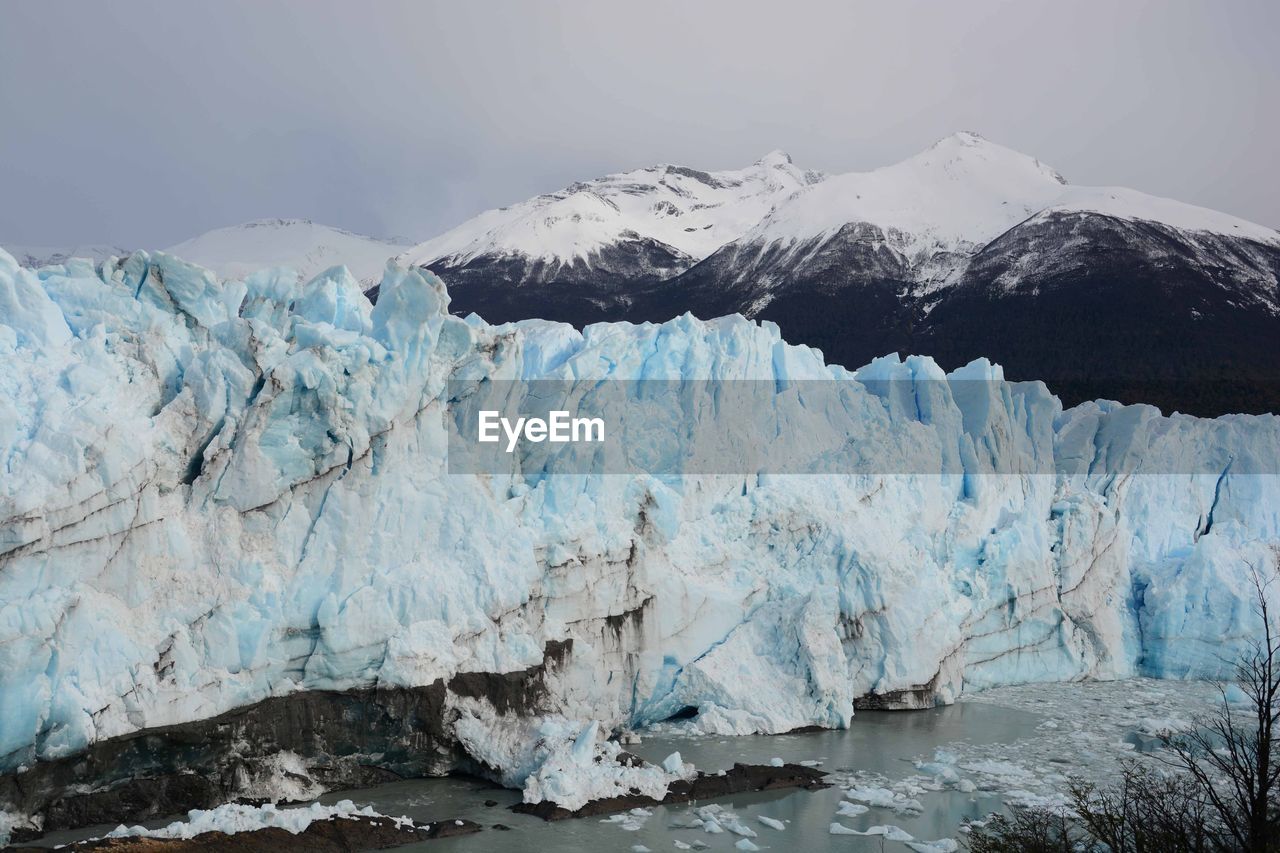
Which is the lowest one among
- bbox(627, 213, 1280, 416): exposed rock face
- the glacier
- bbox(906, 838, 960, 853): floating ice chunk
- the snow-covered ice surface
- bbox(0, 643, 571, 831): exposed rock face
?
bbox(906, 838, 960, 853): floating ice chunk

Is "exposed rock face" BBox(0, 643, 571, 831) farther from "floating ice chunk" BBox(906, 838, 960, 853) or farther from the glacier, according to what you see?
"floating ice chunk" BBox(906, 838, 960, 853)

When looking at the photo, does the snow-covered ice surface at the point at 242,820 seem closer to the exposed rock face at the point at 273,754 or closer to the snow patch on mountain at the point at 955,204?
the exposed rock face at the point at 273,754

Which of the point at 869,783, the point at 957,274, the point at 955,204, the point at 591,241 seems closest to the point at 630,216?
the point at 591,241

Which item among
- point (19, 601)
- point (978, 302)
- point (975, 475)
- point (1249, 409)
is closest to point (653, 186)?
point (978, 302)

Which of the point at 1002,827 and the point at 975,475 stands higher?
the point at 975,475

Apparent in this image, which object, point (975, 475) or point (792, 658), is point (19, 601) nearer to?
point (792, 658)

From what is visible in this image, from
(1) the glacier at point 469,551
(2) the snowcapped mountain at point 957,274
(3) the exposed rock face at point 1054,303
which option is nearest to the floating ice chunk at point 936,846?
(1) the glacier at point 469,551

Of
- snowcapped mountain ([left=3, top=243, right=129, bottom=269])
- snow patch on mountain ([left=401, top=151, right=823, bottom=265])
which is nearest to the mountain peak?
snow patch on mountain ([left=401, top=151, right=823, bottom=265])
